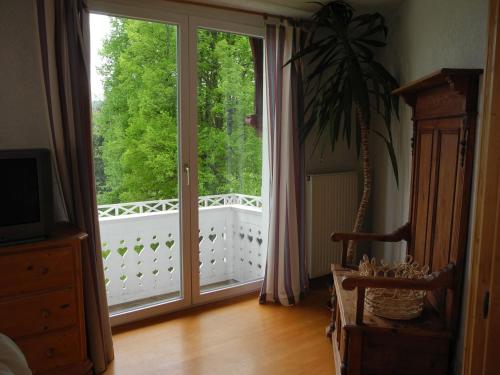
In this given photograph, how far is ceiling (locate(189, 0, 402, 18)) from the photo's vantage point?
2750 millimetres

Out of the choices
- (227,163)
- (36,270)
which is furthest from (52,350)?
(227,163)

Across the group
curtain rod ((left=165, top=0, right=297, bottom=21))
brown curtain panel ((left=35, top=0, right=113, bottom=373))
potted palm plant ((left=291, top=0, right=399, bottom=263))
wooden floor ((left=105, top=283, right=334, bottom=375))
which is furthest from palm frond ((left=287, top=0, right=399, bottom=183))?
brown curtain panel ((left=35, top=0, right=113, bottom=373))

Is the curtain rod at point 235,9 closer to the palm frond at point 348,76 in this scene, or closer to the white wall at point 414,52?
the palm frond at point 348,76

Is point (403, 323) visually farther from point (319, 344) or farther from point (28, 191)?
point (28, 191)

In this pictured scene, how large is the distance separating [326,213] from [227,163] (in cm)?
93

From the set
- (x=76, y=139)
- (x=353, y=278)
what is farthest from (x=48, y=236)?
(x=353, y=278)

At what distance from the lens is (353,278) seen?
5.97ft

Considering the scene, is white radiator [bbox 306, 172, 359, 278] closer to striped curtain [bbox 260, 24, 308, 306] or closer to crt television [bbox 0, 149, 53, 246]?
striped curtain [bbox 260, 24, 308, 306]

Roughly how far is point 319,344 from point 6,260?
186 cm

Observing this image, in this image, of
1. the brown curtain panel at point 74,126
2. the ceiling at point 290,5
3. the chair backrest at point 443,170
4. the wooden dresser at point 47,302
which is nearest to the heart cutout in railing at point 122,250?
the brown curtain panel at point 74,126

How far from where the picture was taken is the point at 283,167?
309cm

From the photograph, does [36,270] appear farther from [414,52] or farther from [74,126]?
[414,52]

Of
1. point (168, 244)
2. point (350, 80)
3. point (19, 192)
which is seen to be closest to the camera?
point (19, 192)

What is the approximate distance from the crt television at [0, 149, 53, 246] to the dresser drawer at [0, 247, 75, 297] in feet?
0.31
